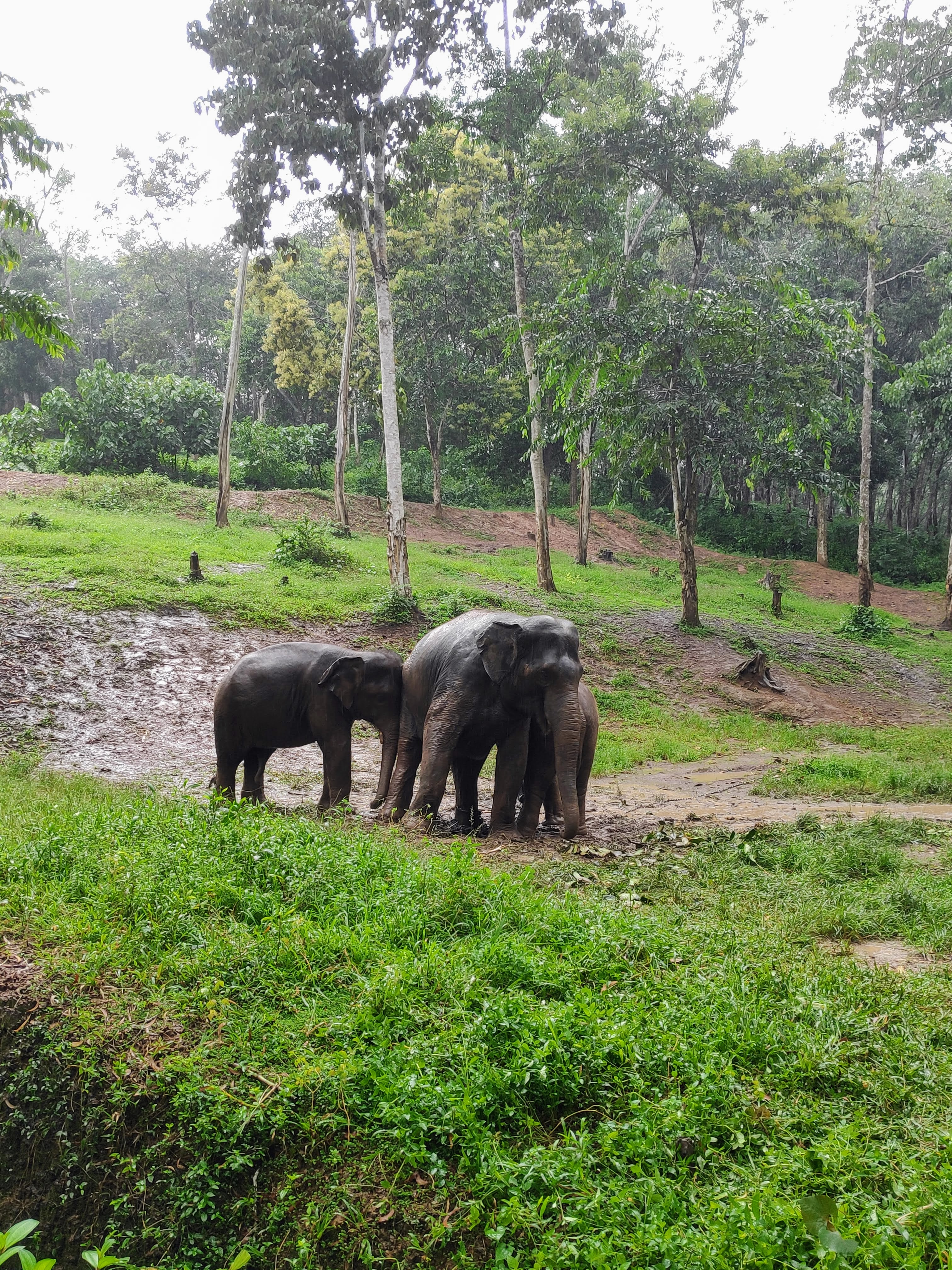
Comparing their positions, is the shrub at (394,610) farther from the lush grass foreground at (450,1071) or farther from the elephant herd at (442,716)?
the lush grass foreground at (450,1071)

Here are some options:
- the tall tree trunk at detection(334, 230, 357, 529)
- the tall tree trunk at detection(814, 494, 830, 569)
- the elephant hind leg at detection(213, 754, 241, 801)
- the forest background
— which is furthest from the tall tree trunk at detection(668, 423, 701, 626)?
the tall tree trunk at detection(814, 494, 830, 569)

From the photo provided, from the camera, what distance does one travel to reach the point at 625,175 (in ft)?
74.7

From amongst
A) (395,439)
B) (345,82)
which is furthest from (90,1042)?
(345,82)

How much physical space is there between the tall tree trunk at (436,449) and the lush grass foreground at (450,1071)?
102 feet

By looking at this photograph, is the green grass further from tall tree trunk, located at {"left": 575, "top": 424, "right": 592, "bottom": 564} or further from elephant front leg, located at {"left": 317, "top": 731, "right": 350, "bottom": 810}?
tall tree trunk, located at {"left": 575, "top": 424, "right": 592, "bottom": 564}

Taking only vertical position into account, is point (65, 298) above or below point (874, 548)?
above

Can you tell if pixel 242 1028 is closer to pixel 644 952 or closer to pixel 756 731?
pixel 644 952

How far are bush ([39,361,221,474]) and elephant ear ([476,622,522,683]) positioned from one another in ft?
81.3

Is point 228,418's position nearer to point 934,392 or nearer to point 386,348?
point 386,348

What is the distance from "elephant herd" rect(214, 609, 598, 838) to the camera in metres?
8.23

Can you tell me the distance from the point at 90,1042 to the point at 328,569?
17227 millimetres

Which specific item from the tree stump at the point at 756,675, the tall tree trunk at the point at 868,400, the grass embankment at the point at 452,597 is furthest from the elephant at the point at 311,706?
the tall tree trunk at the point at 868,400

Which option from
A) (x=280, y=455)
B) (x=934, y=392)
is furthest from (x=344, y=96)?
(x=934, y=392)

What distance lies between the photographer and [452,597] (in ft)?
64.6
